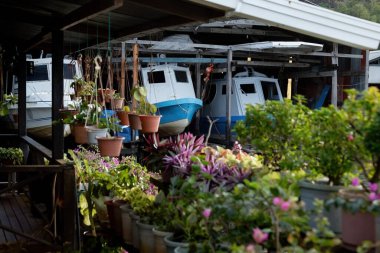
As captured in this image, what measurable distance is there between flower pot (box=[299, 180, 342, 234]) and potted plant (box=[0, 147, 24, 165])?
5.40 m

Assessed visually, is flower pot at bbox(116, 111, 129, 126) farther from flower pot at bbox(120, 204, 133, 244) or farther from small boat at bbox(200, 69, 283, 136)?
small boat at bbox(200, 69, 283, 136)

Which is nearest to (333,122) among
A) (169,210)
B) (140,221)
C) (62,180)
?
(169,210)

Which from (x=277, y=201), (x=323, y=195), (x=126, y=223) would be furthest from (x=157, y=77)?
(x=277, y=201)

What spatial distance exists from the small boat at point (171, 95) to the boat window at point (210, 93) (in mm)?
1777

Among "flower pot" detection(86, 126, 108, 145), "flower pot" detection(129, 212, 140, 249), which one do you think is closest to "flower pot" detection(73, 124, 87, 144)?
"flower pot" detection(86, 126, 108, 145)

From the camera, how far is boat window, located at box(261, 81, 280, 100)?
14.6 meters

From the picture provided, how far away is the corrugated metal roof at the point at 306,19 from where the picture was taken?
2.88 m

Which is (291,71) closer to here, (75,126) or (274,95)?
(274,95)

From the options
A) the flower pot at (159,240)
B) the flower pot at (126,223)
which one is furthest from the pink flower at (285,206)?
the flower pot at (126,223)

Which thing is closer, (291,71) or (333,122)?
(333,122)

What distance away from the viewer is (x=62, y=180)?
167 inches

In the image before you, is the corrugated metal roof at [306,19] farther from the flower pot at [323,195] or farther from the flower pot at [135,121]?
the flower pot at [135,121]

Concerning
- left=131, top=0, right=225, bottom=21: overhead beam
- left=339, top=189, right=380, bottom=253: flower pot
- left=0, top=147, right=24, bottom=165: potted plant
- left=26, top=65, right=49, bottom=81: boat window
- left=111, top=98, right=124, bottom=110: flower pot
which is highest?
left=131, top=0, right=225, bottom=21: overhead beam

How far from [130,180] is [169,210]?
1.73 m
